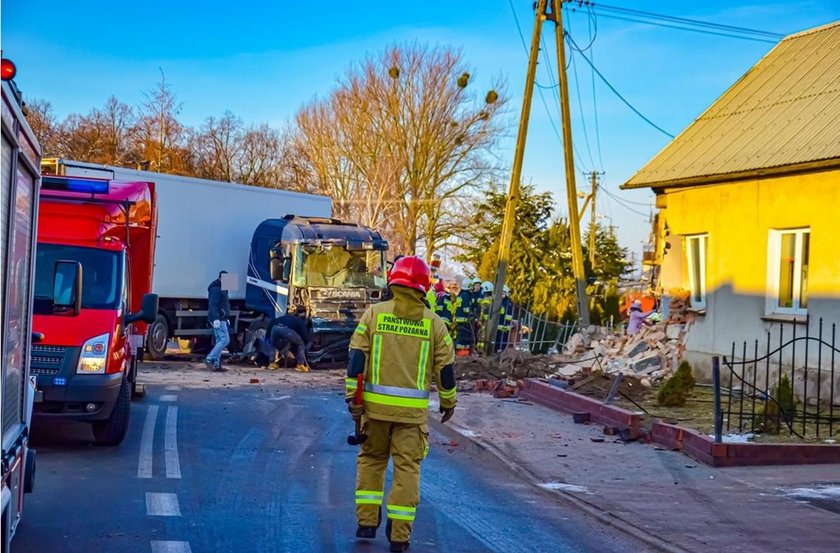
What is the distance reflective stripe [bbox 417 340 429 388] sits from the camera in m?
7.18

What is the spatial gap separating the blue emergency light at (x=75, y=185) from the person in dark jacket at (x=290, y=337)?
982 cm

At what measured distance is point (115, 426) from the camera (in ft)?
35.5

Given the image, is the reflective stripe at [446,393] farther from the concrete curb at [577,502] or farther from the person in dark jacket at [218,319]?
the person in dark jacket at [218,319]

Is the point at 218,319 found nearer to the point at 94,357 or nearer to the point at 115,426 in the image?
the point at 115,426

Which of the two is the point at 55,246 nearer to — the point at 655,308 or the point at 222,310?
the point at 222,310

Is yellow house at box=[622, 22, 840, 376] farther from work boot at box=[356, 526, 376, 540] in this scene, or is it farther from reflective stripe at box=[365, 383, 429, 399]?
work boot at box=[356, 526, 376, 540]

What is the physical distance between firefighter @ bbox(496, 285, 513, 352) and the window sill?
25.3 feet

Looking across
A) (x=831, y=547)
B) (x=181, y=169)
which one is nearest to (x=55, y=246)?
(x=831, y=547)

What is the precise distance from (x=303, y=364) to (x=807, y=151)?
34.8ft

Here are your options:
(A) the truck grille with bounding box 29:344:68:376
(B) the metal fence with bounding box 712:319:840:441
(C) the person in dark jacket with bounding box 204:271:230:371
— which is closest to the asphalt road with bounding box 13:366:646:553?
(A) the truck grille with bounding box 29:344:68:376

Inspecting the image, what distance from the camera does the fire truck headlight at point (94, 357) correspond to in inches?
411

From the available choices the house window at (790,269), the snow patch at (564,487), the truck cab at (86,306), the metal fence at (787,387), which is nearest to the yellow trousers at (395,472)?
the snow patch at (564,487)

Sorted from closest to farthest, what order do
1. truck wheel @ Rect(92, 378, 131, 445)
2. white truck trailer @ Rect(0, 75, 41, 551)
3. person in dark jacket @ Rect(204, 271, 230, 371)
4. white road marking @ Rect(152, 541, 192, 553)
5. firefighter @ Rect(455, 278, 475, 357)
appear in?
white truck trailer @ Rect(0, 75, 41, 551)
white road marking @ Rect(152, 541, 192, 553)
truck wheel @ Rect(92, 378, 131, 445)
person in dark jacket @ Rect(204, 271, 230, 371)
firefighter @ Rect(455, 278, 475, 357)

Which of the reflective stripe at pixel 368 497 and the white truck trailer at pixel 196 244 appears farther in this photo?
the white truck trailer at pixel 196 244
